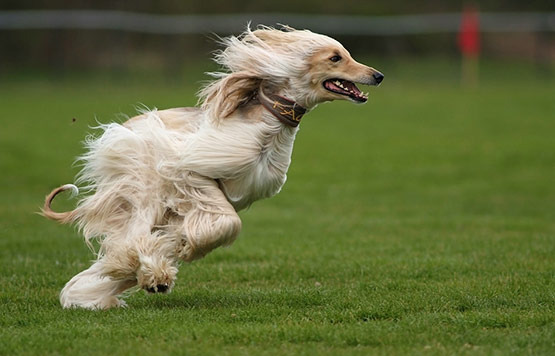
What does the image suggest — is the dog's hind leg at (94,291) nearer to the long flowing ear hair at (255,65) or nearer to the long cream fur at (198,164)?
the long cream fur at (198,164)

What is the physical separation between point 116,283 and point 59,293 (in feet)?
2.52

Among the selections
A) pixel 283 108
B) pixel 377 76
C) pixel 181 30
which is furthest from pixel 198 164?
pixel 181 30

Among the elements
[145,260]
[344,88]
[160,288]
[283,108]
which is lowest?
[160,288]

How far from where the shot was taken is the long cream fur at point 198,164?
19.1ft

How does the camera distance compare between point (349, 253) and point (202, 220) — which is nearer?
point (202, 220)

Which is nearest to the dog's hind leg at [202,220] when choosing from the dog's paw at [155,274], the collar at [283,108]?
the dog's paw at [155,274]

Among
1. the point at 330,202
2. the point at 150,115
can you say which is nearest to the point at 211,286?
the point at 150,115

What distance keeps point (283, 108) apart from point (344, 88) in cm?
42

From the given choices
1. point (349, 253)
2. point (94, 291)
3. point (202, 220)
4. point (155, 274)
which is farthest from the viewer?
point (349, 253)

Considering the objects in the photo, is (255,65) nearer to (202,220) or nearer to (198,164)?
(198,164)

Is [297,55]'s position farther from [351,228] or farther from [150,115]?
[351,228]

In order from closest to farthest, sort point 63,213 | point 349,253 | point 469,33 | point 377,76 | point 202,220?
1. point 202,220
2. point 377,76
3. point 63,213
4. point 349,253
5. point 469,33

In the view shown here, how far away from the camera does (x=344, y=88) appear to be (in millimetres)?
5957

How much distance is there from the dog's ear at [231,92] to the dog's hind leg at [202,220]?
466 mm
